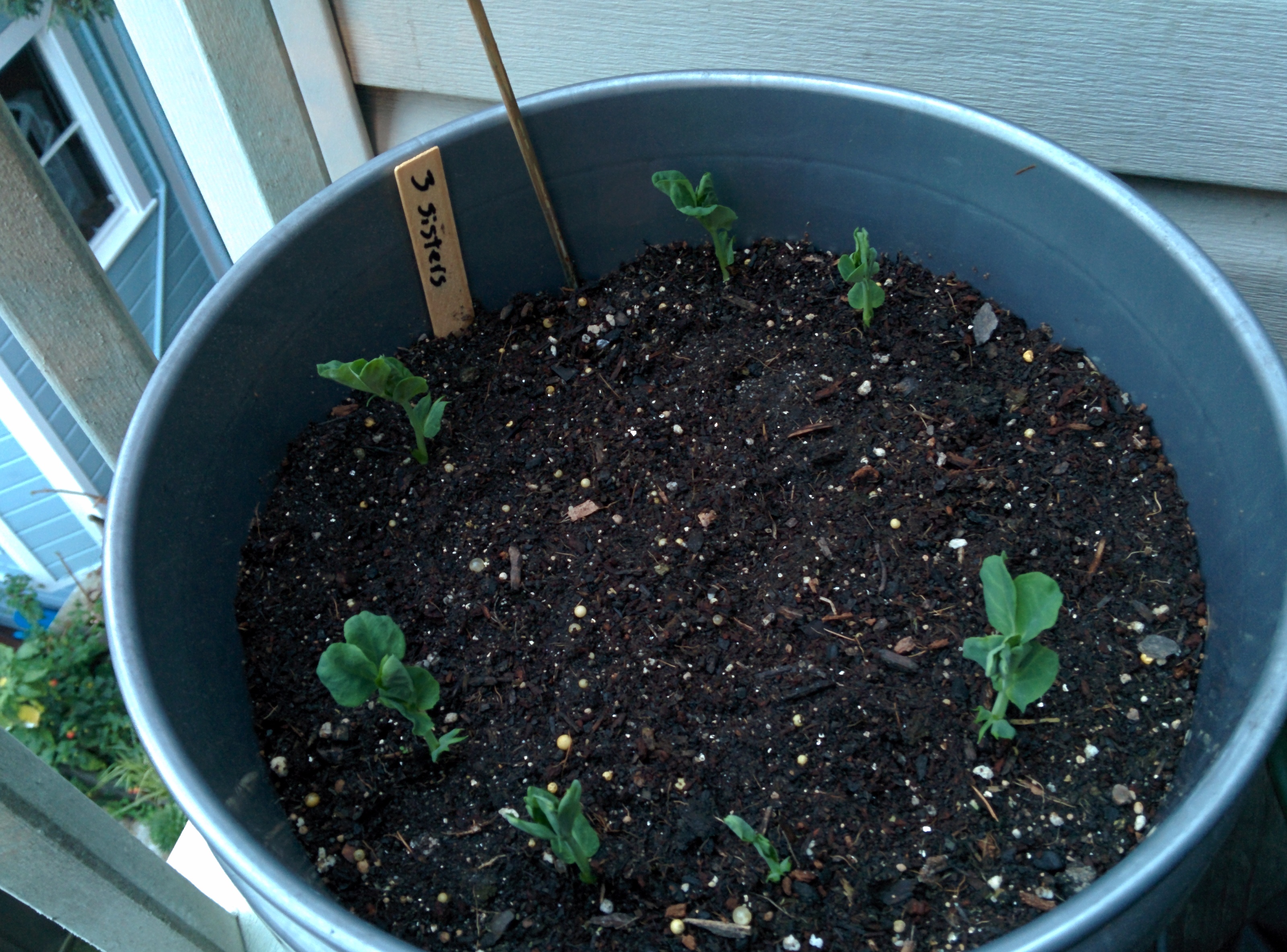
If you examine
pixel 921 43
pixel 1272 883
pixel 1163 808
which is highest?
pixel 921 43

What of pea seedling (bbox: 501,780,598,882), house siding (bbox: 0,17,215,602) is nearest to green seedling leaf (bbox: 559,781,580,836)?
pea seedling (bbox: 501,780,598,882)

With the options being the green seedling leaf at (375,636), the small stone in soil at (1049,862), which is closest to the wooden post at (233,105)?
the green seedling leaf at (375,636)

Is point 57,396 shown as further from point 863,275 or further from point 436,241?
point 863,275

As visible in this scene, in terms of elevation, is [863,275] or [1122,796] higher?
[863,275]

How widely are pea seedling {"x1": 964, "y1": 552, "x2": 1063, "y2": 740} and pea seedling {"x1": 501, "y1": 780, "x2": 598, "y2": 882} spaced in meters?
0.31

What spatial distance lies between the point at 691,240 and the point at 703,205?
12 centimetres

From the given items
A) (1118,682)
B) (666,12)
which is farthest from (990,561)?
(666,12)

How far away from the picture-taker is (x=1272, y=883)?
0.97m

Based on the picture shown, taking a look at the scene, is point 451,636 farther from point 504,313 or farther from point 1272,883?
point 1272,883

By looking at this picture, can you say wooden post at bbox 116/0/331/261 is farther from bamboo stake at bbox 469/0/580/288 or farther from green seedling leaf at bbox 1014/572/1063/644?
green seedling leaf at bbox 1014/572/1063/644

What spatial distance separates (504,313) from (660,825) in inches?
22.4

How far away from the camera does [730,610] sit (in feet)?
2.77

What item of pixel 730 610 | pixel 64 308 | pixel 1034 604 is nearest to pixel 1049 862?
pixel 1034 604

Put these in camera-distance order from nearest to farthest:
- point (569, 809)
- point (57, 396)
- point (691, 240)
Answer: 1. point (569, 809)
2. point (691, 240)
3. point (57, 396)
